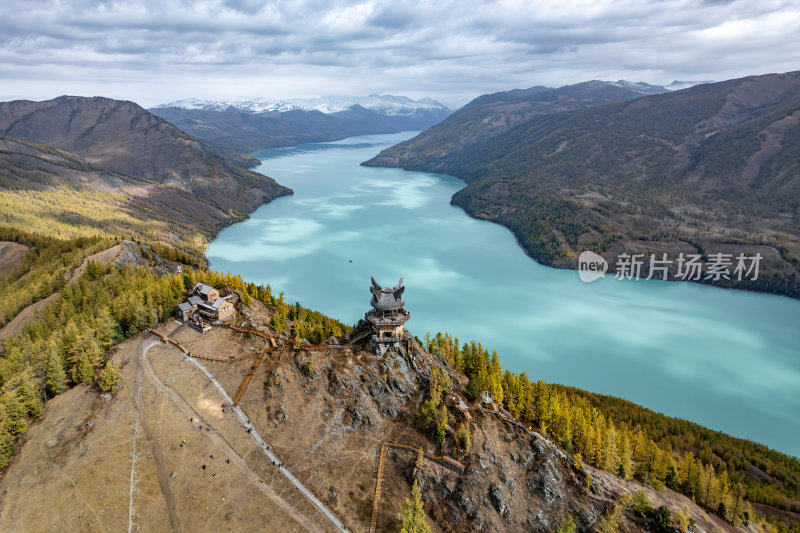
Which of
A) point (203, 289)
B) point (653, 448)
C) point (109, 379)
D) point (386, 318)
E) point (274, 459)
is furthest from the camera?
point (203, 289)

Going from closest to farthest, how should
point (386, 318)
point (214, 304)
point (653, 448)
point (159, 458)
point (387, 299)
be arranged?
1. point (159, 458)
2. point (386, 318)
3. point (387, 299)
4. point (653, 448)
5. point (214, 304)

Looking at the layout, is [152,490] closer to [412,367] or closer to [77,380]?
[77,380]

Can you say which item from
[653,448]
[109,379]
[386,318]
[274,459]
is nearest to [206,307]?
[109,379]

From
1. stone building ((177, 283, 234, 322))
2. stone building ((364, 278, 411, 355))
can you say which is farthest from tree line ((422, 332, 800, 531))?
stone building ((177, 283, 234, 322))

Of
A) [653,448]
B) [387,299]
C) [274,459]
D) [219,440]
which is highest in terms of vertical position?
[387,299]

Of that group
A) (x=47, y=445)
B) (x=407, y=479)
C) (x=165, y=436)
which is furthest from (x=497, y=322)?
(x=47, y=445)

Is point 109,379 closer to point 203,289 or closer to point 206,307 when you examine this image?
point 206,307

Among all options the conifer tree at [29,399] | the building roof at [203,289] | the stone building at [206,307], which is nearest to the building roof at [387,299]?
the stone building at [206,307]
